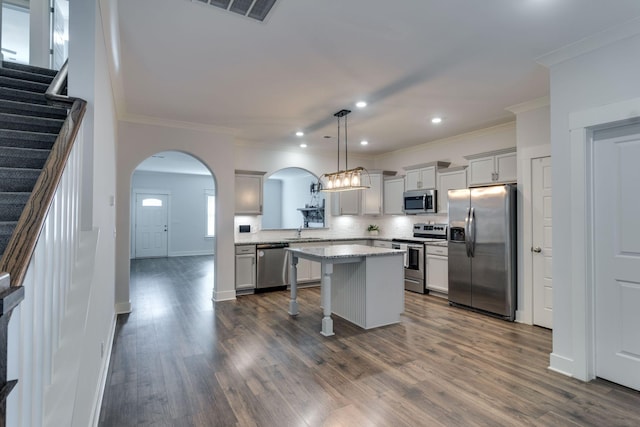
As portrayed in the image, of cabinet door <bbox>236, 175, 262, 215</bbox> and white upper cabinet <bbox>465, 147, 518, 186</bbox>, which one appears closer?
white upper cabinet <bbox>465, 147, 518, 186</bbox>

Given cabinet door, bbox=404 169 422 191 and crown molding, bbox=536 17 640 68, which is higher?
crown molding, bbox=536 17 640 68

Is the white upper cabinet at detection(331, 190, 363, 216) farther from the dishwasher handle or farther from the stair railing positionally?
the stair railing

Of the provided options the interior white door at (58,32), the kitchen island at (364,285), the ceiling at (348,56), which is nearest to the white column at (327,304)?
the kitchen island at (364,285)

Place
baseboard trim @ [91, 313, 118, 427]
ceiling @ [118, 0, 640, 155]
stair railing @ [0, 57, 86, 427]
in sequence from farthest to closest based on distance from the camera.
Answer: ceiling @ [118, 0, 640, 155] < baseboard trim @ [91, 313, 118, 427] < stair railing @ [0, 57, 86, 427]

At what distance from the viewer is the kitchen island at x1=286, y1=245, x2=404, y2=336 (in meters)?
3.76

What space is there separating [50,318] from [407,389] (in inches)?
92.1

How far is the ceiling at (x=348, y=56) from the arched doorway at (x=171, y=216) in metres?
5.07

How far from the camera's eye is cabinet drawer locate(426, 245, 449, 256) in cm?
525

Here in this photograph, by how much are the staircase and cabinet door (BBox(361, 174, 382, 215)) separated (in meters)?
5.34

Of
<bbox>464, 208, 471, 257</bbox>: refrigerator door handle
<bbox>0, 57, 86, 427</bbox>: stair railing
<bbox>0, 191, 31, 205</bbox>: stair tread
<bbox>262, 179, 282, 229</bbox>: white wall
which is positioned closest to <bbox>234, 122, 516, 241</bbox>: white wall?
<bbox>464, 208, 471, 257</bbox>: refrigerator door handle

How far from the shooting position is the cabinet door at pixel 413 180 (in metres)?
6.07

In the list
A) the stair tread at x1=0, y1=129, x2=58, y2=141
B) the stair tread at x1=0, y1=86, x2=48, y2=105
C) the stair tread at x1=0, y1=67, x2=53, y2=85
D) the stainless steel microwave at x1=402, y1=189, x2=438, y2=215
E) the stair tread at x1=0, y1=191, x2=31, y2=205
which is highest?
the stair tread at x1=0, y1=67, x2=53, y2=85

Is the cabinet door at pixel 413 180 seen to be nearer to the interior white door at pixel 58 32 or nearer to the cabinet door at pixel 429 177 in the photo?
the cabinet door at pixel 429 177

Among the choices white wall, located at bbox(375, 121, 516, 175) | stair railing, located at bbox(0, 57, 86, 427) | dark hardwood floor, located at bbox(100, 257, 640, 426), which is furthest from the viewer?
white wall, located at bbox(375, 121, 516, 175)
